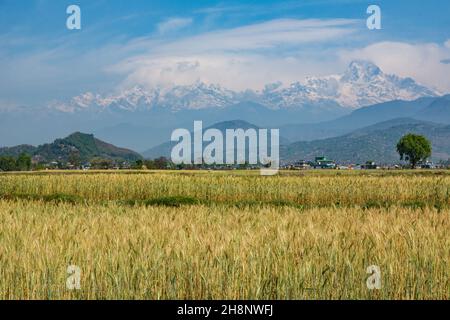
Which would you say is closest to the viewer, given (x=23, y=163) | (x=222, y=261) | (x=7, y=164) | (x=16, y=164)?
(x=222, y=261)

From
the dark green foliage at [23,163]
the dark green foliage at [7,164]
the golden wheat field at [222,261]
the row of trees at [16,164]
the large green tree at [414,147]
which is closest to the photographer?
the golden wheat field at [222,261]

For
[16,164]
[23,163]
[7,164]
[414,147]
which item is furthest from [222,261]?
[7,164]

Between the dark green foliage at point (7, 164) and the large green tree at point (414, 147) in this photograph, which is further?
the dark green foliage at point (7, 164)

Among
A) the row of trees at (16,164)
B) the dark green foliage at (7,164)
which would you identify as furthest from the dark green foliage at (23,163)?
the dark green foliage at (7,164)

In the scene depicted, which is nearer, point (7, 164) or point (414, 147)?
point (414, 147)

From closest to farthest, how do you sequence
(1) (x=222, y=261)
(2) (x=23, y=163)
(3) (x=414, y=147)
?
(1) (x=222, y=261) → (3) (x=414, y=147) → (2) (x=23, y=163)

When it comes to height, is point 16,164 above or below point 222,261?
above

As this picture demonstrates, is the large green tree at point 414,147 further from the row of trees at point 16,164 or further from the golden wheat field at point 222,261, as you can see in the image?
the golden wheat field at point 222,261

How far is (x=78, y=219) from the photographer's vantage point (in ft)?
48.5

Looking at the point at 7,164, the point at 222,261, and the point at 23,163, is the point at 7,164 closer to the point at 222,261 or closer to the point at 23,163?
the point at 23,163

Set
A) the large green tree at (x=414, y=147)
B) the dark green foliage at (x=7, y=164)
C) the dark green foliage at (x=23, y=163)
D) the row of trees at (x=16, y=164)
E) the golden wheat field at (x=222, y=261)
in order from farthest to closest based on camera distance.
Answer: the dark green foliage at (x=7, y=164)
the row of trees at (x=16, y=164)
the dark green foliage at (x=23, y=163)
the large green tree at (x=414, y=147)
the golden wheat field at (x=222, y=261)

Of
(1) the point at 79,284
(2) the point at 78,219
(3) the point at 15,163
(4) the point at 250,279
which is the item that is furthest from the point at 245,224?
(3) the point at 15,163
